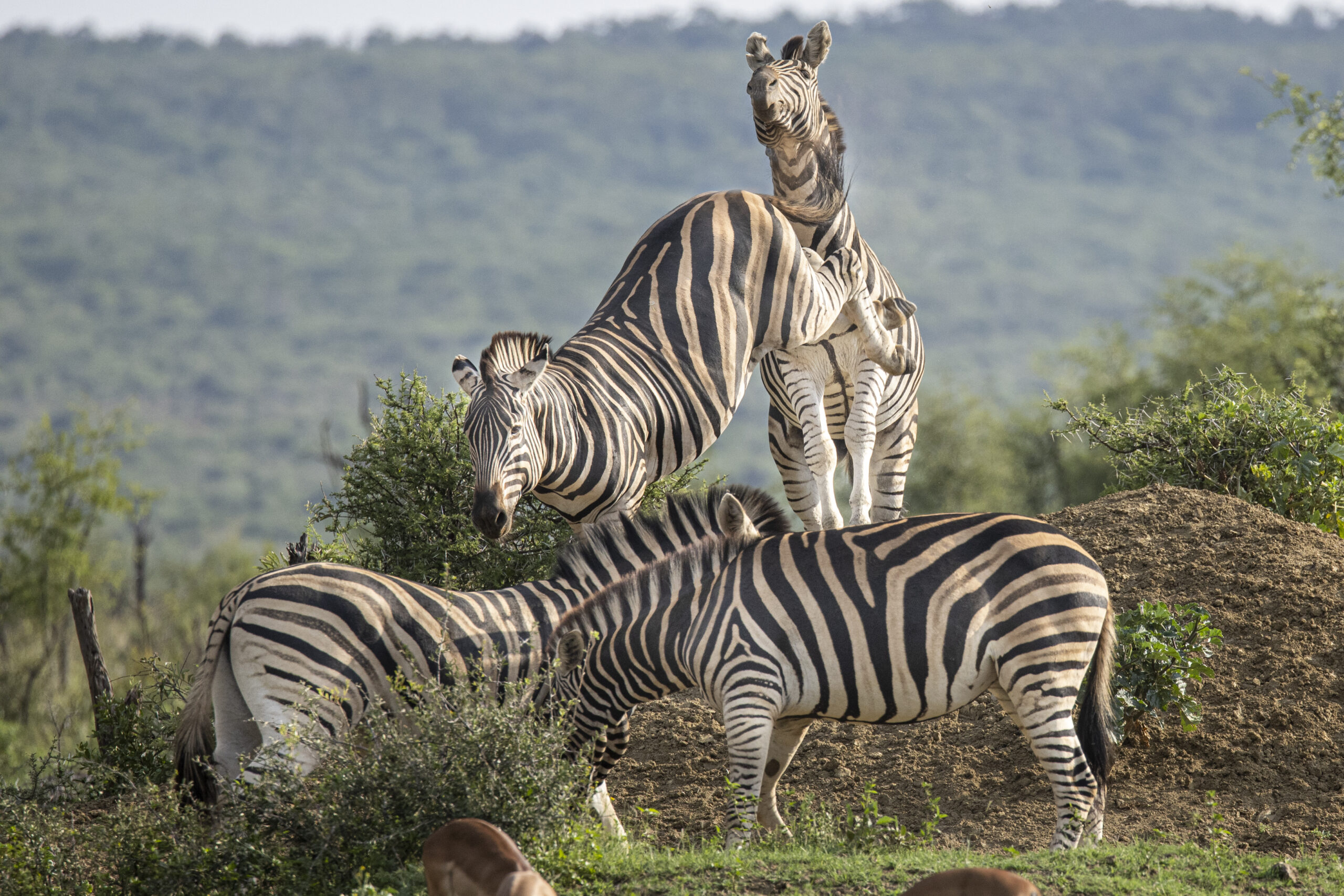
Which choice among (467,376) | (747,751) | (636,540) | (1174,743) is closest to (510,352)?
(467,376)

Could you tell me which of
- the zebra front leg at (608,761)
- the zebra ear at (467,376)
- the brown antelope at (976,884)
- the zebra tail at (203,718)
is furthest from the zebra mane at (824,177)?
the brown antelope at (976,884)

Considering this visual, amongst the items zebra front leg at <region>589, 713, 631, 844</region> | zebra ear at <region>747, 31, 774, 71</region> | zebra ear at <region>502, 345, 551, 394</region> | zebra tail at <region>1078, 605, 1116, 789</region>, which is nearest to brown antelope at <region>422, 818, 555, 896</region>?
zebra front leg at <region>589, 713, 631, 844</region>

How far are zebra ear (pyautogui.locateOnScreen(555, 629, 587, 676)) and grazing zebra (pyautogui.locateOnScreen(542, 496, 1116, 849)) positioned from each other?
0.4 inches

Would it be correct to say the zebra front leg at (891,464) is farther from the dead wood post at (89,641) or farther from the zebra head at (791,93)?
the dead wood post at (89,641)

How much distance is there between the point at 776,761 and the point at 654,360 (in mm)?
2936

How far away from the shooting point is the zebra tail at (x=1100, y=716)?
23.2 feet

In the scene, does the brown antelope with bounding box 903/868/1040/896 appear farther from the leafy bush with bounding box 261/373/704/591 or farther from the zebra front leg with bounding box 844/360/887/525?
the leafy bush with bounding box 261/373/704/591

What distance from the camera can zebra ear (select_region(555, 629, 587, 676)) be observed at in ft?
23.2

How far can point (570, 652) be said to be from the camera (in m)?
7.11

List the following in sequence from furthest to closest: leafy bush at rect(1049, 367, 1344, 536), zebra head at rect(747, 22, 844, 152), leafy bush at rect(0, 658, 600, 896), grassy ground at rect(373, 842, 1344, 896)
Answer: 1. leafy bush at rect(1049, 367, 1344, 536)
2. zebra head at rect(747, 22, 844, 152)
3. leafy bush at rect(0, 658, 600, 896)
4. grassy ground at rect(373, 842, 1344, 896)

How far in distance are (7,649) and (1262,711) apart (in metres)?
29.0

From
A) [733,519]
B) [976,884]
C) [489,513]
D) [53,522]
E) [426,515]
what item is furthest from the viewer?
[53,522]

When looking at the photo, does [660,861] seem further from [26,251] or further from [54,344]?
[26,251]

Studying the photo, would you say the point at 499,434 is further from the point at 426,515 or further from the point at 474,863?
the point at 426,515
